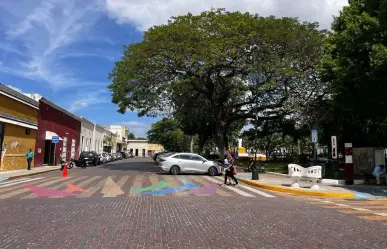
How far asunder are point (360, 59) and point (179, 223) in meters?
14.8

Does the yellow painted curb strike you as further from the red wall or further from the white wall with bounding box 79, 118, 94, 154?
the white wall with bounding box 79, 118, 94, 154

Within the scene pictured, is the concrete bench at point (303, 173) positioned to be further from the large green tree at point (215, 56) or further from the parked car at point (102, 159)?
the parked car at point (102, 159)

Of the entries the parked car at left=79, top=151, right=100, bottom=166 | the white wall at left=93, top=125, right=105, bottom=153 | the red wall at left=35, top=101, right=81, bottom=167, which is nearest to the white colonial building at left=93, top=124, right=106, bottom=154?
the white wall at left=93, top=125, right=105, bottom=153

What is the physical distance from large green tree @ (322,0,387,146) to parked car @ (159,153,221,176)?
30.2 feet

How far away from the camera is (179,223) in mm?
8445

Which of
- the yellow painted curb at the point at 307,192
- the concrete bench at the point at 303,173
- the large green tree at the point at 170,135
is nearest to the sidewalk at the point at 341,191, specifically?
the yellow painted curb at the point at 307,192

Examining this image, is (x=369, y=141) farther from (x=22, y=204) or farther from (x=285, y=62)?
(x=22, y=204)

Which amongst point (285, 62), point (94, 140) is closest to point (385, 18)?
point (285, 62)

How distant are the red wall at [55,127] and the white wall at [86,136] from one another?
399cm

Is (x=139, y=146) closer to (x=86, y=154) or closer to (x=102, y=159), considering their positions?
(x=102, y=159)

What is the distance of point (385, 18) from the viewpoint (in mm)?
17344

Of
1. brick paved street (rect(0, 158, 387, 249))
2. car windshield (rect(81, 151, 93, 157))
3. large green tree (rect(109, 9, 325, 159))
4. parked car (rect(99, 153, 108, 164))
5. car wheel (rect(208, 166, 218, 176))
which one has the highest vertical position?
large green tree (rect(109, 9, 325, 159))

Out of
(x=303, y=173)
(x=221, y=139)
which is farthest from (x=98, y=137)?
(x=303, y=173)

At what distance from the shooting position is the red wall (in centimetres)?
3331
